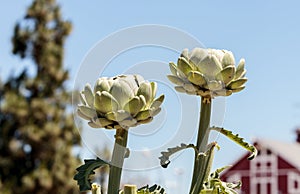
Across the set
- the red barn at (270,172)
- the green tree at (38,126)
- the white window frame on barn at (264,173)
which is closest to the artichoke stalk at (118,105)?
the green tree at (38,126)

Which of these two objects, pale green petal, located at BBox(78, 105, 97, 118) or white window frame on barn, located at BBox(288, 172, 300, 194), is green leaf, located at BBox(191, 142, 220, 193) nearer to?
pale green petal, located at BBox(78, 105, 97, 118)

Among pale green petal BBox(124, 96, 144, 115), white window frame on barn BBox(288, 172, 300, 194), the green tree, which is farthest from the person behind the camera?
white window frame on barn BBox(288, 172, 300, 194)

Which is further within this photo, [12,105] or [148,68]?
[12,105]

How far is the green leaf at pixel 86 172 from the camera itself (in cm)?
49

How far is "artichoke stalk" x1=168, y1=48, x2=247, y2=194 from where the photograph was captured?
0.49 m

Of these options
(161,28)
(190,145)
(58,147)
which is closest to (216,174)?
(190,145)

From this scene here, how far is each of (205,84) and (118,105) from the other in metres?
0.08

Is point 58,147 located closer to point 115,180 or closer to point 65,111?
point 65,111

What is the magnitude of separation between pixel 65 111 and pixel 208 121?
7394mm

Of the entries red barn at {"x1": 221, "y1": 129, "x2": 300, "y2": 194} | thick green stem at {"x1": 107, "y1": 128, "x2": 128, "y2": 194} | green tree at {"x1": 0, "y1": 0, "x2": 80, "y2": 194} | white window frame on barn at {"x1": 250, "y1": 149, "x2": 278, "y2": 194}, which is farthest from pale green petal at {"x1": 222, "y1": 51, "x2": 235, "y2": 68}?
white window frame on barn at {"x1": 250, "y1": 149, "x2": 278, "y2": 194}

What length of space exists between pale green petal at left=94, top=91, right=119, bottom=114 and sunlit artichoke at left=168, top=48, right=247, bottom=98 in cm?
8

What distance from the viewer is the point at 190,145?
506 mm

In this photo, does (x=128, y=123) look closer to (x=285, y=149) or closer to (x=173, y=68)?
(x=173, y=68)

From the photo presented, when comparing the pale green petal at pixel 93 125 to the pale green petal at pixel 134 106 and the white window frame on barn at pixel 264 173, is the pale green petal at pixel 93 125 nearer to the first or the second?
the pale green petal at pixel 134 106
